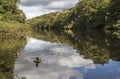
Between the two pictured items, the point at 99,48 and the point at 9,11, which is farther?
the point at 9,11

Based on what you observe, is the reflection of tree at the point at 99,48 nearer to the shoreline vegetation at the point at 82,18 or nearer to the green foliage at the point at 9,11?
the shoreline vegetation at the point at 82,18

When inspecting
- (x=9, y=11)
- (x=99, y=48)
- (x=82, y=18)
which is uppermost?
(x=9, y=11)

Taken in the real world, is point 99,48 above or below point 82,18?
above

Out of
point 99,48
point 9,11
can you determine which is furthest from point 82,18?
point 99,48

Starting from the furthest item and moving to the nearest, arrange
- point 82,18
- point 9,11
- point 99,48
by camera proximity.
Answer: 1. point 82,18
2. point 9,11
3. point 99,48

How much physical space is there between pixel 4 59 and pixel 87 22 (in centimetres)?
10750

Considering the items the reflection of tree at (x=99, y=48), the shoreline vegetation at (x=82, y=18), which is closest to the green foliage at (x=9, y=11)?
the shoreline vegetation at (x=82, y=18)

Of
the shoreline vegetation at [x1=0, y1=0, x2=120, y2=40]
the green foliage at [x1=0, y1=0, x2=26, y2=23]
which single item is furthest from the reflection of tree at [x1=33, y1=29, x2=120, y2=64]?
the green foliage at [x1=0, y1=0, x2=26, y2=23]

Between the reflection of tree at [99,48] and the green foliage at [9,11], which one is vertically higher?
the green foliage at [9,11]

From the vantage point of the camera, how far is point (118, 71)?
30.5m

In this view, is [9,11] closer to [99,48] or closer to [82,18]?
[99,48]

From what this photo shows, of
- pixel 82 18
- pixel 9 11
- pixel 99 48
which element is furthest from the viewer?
pixel 82 18

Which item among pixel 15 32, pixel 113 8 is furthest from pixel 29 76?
pixel 113 8

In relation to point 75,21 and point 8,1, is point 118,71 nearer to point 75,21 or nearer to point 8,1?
point 8,1
